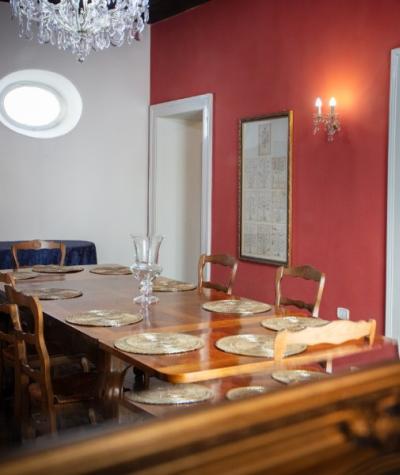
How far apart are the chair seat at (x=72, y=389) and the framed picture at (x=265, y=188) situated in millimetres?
2224

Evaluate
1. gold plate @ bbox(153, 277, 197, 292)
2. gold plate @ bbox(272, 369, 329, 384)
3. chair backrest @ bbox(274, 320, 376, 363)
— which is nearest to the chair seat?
gold plate @ bbox(153, 277, 197, 292)

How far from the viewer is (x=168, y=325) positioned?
2.38 meters

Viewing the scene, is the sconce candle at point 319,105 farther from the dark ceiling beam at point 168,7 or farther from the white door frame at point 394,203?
the dark ceiling beam at point 168,7

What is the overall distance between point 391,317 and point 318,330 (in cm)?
206

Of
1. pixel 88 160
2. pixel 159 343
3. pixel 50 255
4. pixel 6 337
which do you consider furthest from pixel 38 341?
pixel 88 160

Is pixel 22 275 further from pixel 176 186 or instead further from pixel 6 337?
pixel 176 186

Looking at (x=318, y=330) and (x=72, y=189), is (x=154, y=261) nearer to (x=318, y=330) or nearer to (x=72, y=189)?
(x=318, y=330)

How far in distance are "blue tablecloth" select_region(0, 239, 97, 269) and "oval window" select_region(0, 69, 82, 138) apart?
3.55 ft

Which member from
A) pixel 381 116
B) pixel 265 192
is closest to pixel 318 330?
pixel 381 116

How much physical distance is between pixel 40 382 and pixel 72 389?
0.80ft

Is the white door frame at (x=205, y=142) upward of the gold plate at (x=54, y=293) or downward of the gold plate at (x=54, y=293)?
upward

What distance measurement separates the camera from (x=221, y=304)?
2.82m

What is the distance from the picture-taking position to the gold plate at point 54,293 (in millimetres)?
2920

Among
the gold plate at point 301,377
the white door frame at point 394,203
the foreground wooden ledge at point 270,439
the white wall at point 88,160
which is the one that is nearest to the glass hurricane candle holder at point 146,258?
the white door frame at point 394,203
